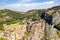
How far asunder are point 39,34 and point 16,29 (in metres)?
36.3

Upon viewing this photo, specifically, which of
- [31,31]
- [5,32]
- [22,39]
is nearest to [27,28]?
A: [31,31]

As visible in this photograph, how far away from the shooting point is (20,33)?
6545 inches

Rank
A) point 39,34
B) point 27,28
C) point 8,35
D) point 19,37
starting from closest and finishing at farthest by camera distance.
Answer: point 8,35 → point 19,37 → point 27,28 → point 39,34

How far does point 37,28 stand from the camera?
7421 inches

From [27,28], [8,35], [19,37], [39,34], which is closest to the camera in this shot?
[8,35]

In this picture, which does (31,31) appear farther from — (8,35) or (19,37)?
(8,35)

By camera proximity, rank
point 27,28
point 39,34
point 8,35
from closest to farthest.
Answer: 1. point 8,35
2. point 27,28
3. point 39,34

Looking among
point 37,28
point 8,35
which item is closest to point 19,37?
point 8,35

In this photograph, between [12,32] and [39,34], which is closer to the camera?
[12,32]

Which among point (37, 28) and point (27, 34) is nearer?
point (27, 34)

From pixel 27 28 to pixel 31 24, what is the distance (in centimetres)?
937

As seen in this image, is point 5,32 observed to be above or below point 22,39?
above

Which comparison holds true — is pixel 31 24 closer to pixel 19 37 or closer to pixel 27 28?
pixel 27 28

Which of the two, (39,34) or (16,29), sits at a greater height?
(16,29)
